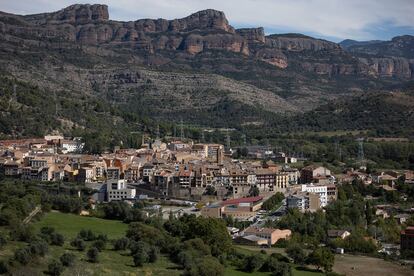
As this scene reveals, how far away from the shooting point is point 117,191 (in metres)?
49.8

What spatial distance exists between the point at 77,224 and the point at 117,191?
10417 mm

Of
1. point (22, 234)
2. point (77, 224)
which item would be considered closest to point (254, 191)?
point (77, 224)

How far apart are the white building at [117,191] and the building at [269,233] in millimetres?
10123

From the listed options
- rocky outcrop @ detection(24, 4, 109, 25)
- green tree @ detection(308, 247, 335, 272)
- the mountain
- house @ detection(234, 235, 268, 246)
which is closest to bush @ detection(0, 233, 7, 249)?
green tree @ detection(308, 247, 335, 272)

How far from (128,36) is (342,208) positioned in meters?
121

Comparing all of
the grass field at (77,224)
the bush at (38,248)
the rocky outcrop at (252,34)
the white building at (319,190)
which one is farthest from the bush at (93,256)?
the rocky outcrop at (252,34)

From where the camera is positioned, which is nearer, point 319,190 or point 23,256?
point 23,256

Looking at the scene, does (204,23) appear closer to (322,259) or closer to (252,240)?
(252,240)

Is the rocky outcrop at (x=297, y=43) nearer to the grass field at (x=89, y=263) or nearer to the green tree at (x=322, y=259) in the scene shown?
the grass field at (x=89, y=263)

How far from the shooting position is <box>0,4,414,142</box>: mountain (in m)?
110

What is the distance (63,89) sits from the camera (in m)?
99.1

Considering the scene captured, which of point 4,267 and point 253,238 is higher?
point 4,267

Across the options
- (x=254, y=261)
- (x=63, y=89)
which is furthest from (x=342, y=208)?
(x=63, y=89)

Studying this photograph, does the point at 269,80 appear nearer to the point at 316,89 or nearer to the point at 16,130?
the point at 316,89
